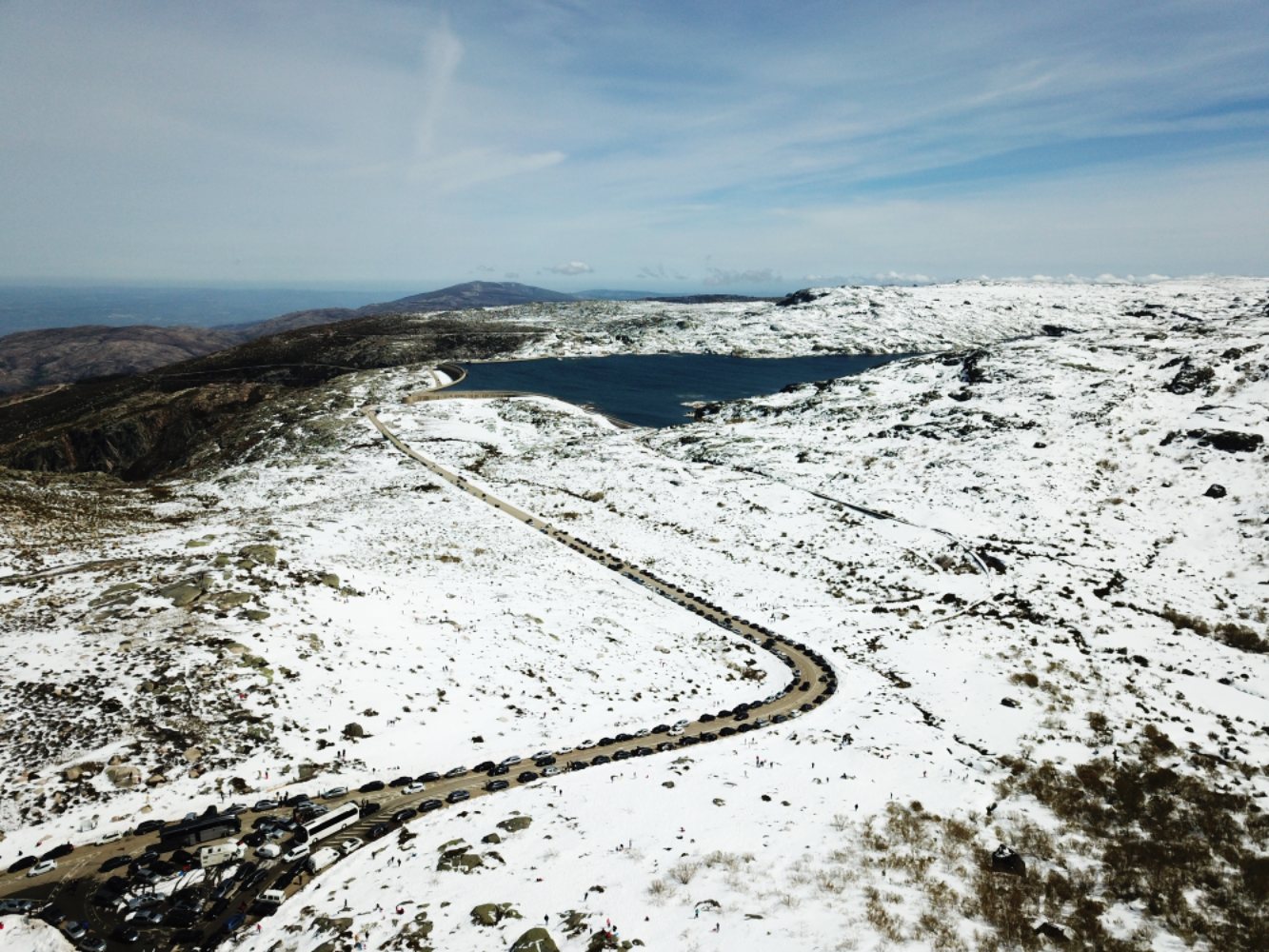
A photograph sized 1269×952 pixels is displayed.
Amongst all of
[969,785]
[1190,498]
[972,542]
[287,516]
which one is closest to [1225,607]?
[972,542]

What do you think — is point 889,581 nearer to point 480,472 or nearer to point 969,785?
point 969,785

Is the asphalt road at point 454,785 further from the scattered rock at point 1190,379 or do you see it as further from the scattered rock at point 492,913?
the scattered rock at point 1190,379

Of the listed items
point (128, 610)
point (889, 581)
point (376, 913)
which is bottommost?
point (889, 581)

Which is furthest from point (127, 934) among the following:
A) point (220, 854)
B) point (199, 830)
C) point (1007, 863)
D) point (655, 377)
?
point (655, 377)

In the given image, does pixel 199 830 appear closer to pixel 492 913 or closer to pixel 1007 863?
pixel 492 913

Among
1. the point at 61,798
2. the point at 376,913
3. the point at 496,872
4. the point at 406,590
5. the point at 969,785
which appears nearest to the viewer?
the point at 376,913

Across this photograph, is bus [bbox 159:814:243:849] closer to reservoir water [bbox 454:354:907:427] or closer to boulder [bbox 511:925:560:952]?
boulder [bbox 511:925:560:952]

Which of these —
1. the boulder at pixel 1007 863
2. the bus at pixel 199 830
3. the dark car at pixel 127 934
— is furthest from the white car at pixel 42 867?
the boulder at pixel 1007 863

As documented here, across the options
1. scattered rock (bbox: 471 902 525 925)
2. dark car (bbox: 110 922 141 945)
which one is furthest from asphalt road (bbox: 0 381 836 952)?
scattered rock (bbox: 471 902 525 925)
